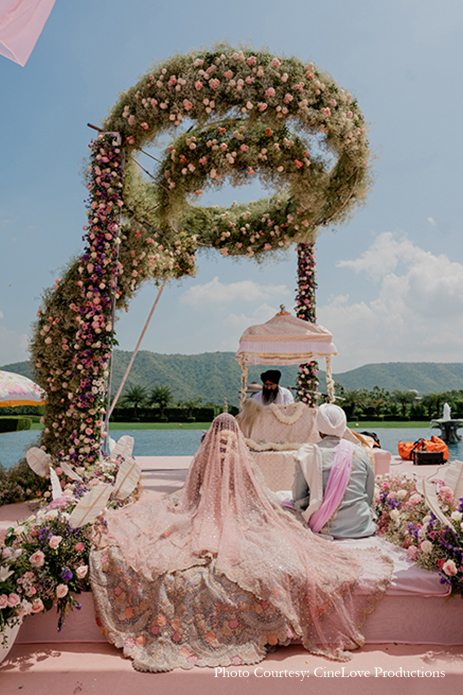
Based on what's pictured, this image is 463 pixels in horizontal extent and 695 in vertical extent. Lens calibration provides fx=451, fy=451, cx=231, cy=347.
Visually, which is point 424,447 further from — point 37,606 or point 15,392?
point 37,606

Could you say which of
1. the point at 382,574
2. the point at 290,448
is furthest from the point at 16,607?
the point at 290,448

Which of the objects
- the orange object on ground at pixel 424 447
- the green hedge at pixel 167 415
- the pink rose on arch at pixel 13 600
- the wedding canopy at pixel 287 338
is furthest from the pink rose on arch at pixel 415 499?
the green hedge at pixel 167 415

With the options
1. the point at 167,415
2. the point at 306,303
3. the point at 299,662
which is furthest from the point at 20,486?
the point at 167,415

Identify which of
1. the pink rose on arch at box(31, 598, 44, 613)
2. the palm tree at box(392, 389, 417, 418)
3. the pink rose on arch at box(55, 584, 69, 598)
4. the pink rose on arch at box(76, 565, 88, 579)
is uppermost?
the palm tree at box(392, 389, 417, 418)

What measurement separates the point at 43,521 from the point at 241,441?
1471 mm

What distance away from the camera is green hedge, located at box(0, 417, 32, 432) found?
1952 cm

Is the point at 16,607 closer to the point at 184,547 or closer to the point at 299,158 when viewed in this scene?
the point at 184,547

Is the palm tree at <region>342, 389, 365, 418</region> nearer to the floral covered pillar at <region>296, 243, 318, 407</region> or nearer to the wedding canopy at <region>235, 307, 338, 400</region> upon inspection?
the floral covered pillar at <region>296, 243, 318, 407</region>

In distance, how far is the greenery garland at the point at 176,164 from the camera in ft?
18.5

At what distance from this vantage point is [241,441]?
11.3 ft

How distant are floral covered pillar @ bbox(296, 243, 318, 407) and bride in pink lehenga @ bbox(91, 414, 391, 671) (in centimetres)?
611

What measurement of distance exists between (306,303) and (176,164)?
4.09 metres

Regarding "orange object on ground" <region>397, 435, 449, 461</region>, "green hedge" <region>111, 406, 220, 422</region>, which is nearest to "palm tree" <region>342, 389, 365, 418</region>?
"green hedge" <region>111, 406, 220, 422</region>

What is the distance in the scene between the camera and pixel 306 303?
29.9ft
